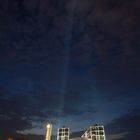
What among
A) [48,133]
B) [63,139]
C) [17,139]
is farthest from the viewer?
[63,139]

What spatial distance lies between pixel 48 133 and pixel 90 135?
38091 millimetres

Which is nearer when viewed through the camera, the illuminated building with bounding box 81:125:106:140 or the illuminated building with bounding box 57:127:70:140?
the illuminated building with bounding box 57:127:70:140

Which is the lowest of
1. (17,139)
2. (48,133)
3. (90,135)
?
(48,133)

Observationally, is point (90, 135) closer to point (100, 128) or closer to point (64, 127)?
point (100, 128)

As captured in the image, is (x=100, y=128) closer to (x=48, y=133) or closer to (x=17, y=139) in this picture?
(x=17, y=139)

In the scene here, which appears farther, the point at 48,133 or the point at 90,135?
the point at 90,135

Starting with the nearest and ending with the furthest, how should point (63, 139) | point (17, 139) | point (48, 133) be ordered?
1. point (48, 133)
2. point (17, 139)
3. point (63, 139)

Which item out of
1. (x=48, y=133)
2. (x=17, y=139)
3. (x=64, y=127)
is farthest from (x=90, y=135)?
(x=48, y=133)

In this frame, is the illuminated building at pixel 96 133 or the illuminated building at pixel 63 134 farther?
the illuminated building at pixel 96 133

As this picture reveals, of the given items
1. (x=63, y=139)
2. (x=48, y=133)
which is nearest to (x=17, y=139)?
(x=63, y=139)

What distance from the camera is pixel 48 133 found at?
735 inches

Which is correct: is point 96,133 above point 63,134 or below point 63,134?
above

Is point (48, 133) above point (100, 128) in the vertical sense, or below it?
below

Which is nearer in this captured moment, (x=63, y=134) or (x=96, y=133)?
(x=63, y=134)
